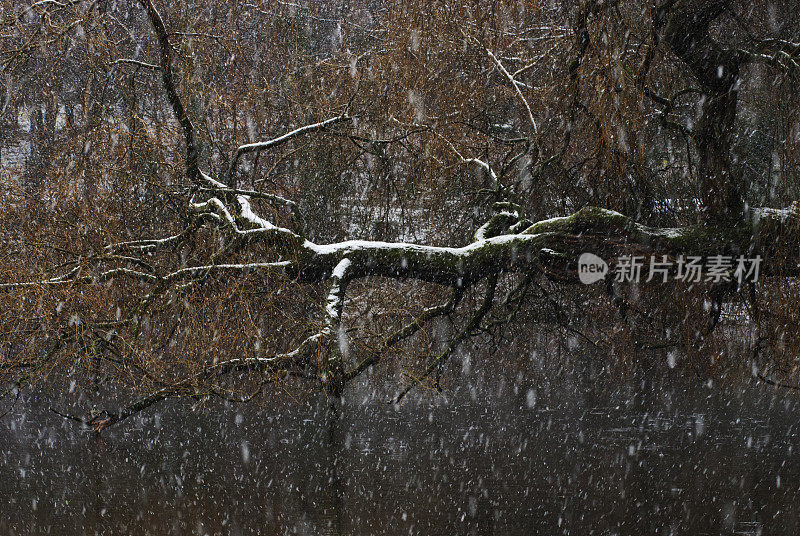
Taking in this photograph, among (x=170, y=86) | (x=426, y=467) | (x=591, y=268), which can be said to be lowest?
(x=426, y=467)

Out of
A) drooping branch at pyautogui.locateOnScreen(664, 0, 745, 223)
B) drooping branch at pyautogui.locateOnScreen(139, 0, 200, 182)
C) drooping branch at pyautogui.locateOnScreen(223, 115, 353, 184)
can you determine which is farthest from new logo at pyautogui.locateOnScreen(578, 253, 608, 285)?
drooping branch at pyautogui.locateOnScreen(139, 0, 200, 182)

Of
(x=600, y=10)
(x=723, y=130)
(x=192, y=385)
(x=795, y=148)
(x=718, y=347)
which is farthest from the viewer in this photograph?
(x=718, y=347)

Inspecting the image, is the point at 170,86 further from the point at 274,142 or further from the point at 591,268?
the point at 591,268

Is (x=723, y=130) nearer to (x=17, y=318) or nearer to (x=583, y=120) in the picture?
(x=583, y=120)

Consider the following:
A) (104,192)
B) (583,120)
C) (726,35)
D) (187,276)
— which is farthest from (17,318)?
(726,35)

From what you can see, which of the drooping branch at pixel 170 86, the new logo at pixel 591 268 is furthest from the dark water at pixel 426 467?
the drooping branch at pixel 170 86

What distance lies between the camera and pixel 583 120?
7445mm

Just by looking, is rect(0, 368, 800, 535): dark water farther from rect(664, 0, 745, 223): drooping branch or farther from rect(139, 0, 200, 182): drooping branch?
rect(139, 0, 200, 182): drooping branch

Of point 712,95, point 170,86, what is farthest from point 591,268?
point 170,86

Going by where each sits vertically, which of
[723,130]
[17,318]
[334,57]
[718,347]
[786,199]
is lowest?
[718,347]

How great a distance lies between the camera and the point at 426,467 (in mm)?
9023

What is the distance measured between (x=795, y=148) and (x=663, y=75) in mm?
1647

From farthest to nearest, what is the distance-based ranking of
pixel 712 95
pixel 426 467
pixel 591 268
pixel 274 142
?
1. pixel 426 467
2. pixel 274 142
3. pixel 712 95
4. pixel 591 268

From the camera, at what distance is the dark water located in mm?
7445
